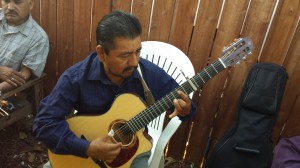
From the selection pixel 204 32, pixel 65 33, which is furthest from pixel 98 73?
pixel 65 33

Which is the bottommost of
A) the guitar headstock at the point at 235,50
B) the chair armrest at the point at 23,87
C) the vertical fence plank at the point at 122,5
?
the chair armrest at the point at 23,87

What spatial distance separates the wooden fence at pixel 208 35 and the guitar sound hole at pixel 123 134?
37.0 inches

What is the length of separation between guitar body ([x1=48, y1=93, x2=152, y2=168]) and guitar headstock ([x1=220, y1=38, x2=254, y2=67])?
0.57 m

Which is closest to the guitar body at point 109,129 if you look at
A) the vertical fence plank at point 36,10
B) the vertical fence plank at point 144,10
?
the vertical fence plank at point 144,10

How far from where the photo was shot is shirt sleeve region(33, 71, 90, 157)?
67.9 inches

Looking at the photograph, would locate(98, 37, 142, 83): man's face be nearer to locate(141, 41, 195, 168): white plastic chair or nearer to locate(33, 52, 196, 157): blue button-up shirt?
locate(33, 52, 196, 157): blue button-up shirt

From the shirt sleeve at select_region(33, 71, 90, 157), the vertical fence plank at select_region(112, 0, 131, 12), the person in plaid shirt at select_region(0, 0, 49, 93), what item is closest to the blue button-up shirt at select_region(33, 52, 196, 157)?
the shirt sleeve at select_region(33, 71, 90, 157)

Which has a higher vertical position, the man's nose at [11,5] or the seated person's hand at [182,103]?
the man's nose at [11,5]

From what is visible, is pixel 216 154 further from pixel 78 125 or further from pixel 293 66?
pixel 78 125

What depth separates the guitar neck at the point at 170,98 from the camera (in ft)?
5.54

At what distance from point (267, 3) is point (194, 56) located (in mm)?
682

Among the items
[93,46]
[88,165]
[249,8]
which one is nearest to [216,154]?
[88,165]

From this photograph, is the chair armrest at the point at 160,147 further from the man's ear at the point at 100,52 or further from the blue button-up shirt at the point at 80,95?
the man's ear at the point at 100,52

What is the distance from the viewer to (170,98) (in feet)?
5.72
